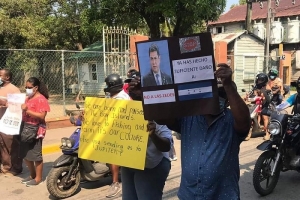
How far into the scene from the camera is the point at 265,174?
479 centimetres

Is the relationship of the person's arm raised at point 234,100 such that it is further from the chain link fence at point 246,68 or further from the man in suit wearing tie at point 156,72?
the chain link fence at point 246,68

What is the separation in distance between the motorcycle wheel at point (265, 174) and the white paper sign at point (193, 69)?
9.81 ft

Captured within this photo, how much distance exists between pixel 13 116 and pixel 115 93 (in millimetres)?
1857

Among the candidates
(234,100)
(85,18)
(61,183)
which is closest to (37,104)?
(61,183)

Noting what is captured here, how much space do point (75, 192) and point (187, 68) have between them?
3615 millimetres

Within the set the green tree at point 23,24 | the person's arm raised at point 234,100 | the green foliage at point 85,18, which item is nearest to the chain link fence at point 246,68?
the green foliage at point 85,18

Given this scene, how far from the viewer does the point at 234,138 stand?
7.37ft

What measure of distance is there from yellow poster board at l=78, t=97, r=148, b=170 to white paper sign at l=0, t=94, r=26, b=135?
173cm

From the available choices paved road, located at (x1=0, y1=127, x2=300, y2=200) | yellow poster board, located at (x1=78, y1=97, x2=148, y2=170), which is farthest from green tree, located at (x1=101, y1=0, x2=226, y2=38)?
yellow poster board, located at (x1=78, y1=97, x2=148, y2=170)

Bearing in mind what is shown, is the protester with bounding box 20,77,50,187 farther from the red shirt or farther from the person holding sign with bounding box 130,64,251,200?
the person holding sign with bounding box 130,64,251,200

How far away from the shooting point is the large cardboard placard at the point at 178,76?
2.07 m

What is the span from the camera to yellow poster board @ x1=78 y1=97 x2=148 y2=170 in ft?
10.2

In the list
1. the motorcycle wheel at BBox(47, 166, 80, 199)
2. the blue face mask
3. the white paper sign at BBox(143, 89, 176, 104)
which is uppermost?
the white paper sign at BBox(143, 89, 176, 104)

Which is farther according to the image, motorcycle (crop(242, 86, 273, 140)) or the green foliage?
the green foliage
